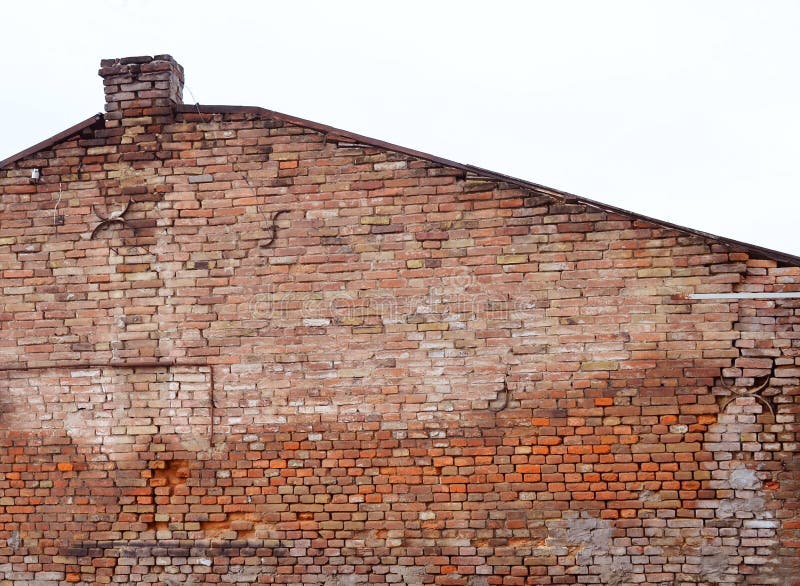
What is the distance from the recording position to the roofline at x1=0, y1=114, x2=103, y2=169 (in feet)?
20.0

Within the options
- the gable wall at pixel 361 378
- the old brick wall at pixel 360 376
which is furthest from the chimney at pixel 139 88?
the gable wall at pixel 361 378

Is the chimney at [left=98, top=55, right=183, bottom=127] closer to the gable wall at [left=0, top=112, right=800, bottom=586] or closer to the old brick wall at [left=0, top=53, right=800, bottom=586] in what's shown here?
the old brick wall at [left=0, top=53, right=800, bottom=586]

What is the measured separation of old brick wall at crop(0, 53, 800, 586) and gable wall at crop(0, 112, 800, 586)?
0.02 metres

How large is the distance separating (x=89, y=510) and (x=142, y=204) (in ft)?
7.62

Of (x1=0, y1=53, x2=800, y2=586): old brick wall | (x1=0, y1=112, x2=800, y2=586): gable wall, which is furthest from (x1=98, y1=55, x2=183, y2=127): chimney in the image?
(x1=0, y1=112, x2=800, y2=586): gable wall

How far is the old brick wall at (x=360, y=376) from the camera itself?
5.40 meters

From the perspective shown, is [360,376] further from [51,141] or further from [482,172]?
[51,141]

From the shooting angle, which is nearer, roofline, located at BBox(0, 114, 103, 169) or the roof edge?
the roof edge

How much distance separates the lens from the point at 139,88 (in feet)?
20.0

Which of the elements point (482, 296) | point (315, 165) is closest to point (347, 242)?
point (315, 165)

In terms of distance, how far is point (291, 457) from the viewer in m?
5.79

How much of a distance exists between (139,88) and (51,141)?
792mm

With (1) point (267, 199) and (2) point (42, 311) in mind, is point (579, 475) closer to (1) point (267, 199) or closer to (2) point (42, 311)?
(1) point (267, 199)

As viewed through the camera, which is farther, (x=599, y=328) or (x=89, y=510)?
(x=89, y=510)
